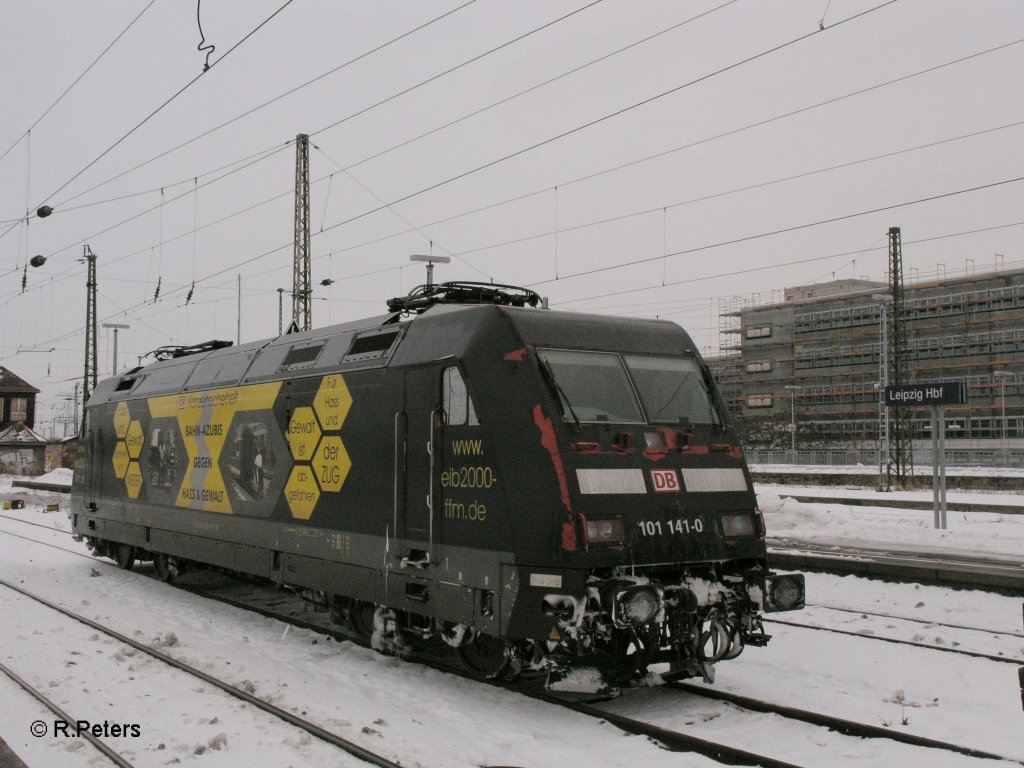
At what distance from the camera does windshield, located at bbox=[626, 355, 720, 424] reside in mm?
8383

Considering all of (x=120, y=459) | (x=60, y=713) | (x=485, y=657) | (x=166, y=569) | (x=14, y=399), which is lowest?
(x=60, y=713)

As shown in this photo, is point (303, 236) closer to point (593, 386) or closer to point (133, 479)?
point (133, 479)

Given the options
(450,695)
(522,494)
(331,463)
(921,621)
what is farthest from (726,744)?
(921,621)

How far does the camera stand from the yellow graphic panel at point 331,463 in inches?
378

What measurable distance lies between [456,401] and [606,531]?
178cm

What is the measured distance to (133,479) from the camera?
15234 millimetres

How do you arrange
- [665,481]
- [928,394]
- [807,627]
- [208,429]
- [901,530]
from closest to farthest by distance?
[665,481] < [807,627] < [208,429] < [928,394] < [901,530]

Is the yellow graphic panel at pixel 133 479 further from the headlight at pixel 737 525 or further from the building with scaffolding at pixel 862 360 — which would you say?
the building with scaffolding at pixel 862 360

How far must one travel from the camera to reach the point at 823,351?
85.9 metres

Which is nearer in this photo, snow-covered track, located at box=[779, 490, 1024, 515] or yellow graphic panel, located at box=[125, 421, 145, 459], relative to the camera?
yellow graphic panel, located at box=[125, 421, 145, 459]

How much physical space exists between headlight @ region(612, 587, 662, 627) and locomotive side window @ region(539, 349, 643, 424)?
150cm

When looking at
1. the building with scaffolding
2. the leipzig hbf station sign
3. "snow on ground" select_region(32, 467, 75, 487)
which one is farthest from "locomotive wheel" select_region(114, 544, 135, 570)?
the building with scaffolding

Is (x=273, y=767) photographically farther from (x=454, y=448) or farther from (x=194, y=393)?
(x=194, y=393)

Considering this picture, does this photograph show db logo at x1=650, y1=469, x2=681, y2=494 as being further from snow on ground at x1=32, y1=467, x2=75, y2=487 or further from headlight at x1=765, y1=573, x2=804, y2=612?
snow on ground at x1=32, y1=467, x2=75, y2=487
